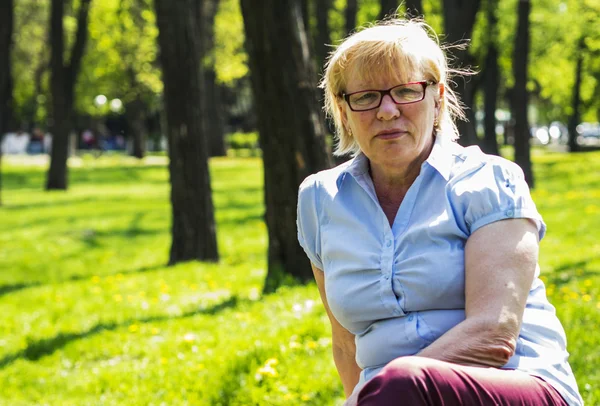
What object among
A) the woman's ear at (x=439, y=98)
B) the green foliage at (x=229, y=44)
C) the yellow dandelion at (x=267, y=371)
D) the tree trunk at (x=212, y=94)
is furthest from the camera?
the green foliage at (x=229, y=44)

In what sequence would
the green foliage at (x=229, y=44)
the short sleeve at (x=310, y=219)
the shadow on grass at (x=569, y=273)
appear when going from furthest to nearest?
the green foliage at (x=229, y=44)
the shadow on grass at (x=569, y=273)
the short sleeve at (x=310, y=219)

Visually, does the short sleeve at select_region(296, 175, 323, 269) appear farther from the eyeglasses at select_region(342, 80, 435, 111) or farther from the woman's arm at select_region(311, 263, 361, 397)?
the eyeglasses at select_region(342, 80, 435, 111)

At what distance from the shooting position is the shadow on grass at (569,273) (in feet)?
28.0

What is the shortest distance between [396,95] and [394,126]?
0.32 feet

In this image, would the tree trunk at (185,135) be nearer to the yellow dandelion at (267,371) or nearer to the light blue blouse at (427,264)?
the yellow dandelion at (267,371)

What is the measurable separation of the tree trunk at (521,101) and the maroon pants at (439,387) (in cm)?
1936

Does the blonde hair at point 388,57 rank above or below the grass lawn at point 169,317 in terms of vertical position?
above

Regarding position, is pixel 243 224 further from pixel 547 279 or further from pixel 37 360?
pixel 37 360

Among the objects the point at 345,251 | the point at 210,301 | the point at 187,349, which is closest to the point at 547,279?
the point at 210,301

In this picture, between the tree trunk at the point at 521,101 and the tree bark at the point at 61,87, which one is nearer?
the tree trunk at the point at 521,101

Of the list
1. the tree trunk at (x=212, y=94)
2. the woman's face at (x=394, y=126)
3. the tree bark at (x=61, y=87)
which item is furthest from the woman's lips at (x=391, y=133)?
the tree trunk at (x=212, y=94)

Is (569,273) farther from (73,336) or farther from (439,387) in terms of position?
(439,387)

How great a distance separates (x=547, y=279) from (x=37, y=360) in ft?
14.4

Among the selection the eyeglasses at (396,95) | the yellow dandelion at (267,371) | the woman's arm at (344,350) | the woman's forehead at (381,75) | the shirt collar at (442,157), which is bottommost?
the yellow dandelion at (267,371)
